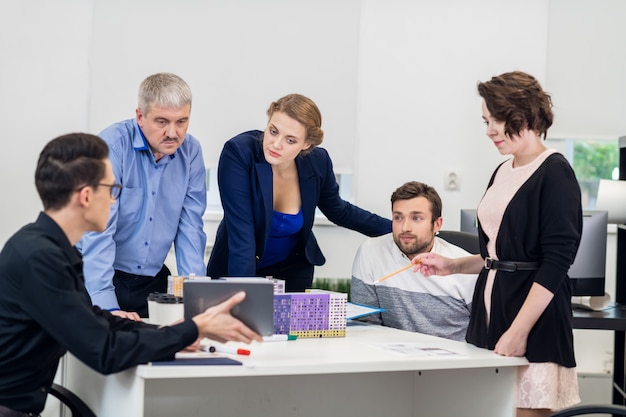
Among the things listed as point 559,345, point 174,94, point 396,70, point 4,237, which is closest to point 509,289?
point 559,345

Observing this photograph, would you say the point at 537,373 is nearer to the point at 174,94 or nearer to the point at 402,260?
the point at 402,260

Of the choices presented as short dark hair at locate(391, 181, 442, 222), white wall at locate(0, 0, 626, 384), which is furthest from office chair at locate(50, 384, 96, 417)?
white wall at locate(0, 0, 626, 384)

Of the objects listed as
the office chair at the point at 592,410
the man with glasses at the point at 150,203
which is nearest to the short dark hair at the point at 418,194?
the man with glasses at the point at 150,203

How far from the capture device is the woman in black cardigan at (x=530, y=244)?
2.24m

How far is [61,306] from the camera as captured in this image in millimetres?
1891

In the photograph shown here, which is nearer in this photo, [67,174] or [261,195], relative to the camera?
[67,174]

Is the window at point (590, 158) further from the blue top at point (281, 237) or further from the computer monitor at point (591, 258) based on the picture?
the blue top at point (281, 237)

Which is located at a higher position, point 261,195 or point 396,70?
point 396,70

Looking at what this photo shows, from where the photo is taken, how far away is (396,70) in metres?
5.03

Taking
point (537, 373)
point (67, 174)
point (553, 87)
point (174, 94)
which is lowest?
point (537, 373)

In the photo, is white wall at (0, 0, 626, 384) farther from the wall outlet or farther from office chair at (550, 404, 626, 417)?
office chair at (550, 404, 626, 417)

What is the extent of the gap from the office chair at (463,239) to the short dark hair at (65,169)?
2.01 m

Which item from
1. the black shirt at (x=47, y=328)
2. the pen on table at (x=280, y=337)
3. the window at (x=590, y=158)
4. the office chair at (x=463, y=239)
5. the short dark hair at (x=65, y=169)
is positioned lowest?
the pen on table at (x=280, y=337)

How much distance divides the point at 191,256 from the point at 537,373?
1298 mm
